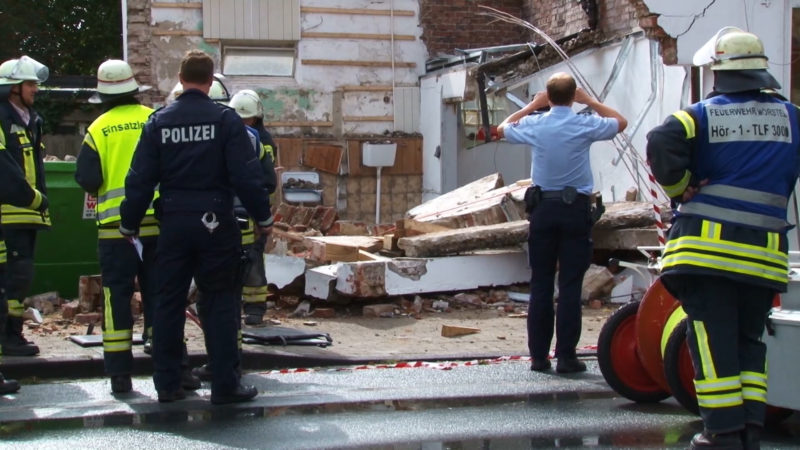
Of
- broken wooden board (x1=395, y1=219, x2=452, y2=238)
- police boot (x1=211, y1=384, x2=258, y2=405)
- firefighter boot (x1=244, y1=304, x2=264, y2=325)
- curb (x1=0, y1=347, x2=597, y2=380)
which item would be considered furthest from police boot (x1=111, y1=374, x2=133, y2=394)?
broken wooden board (x1=395, y1=219, x2=452, y2=238)

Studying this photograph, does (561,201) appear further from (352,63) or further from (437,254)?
(352,63)

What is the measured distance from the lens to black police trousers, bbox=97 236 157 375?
6.37 meters

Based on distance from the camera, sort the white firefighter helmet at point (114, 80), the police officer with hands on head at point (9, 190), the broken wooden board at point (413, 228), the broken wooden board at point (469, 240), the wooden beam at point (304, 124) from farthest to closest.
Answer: the wooden beam at point (304, 124), the broken wooden board at point (413, 228), the broken wooden board at point (469, 240), the police officer with hands on head at point (9, 190), the white firefighter helmet at point (114, 80)

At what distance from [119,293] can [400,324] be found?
3.38m

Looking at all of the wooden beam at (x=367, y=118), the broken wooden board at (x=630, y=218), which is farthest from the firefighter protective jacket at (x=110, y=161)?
the wooden beam at (x=367, y=118)

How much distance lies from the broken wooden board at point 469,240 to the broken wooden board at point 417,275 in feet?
0.33

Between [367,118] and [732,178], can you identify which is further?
[367,118]

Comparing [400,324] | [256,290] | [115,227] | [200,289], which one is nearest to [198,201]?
[200,289]

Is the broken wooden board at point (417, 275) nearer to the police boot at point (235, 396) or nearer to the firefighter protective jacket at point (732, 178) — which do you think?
the police boot at point (235, 396)

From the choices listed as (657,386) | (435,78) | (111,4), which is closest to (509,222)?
(657,386)

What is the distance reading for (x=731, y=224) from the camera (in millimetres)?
4715

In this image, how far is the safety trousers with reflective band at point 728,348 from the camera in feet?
15.2

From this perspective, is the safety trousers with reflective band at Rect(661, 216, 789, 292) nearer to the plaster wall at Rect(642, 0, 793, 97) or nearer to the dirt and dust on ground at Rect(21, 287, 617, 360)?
the dirt and dust on ground at Rect(21, 287, 617, 360)

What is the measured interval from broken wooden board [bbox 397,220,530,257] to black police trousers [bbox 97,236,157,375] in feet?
13.2
